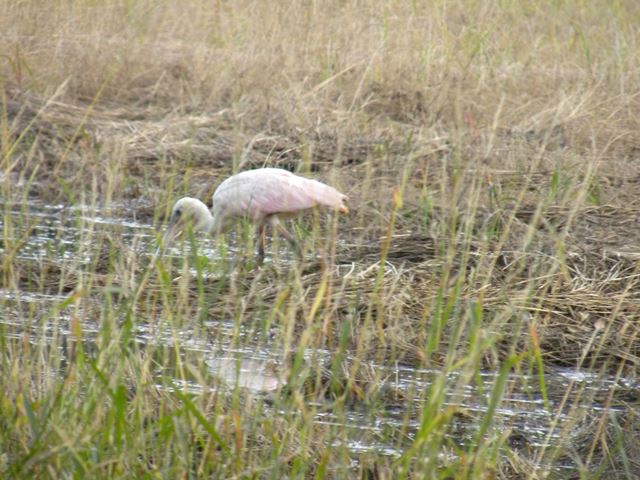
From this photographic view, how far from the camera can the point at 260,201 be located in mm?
5492

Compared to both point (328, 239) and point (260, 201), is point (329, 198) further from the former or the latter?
point (328, 239)

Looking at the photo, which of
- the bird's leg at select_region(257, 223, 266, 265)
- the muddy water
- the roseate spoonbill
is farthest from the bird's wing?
the muddy water

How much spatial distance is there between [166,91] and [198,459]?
5.81 meters

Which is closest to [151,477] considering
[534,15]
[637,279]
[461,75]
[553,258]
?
Answer: [553,258]

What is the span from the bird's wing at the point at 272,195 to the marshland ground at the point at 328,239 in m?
0.16

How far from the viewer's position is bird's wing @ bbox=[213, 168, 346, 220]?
5480mm

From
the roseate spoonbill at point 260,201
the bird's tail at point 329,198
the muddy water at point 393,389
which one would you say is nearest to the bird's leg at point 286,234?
the roseate spoonbill at point 260,201

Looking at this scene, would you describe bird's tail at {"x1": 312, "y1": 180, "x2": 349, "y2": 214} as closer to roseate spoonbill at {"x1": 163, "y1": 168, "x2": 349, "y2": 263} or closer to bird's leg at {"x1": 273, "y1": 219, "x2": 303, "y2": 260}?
roseate spoonbill at {"x1": 163, "y1": 168, "x2": 349, "y2": 263}

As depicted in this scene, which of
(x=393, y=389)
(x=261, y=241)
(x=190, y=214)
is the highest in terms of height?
(x=190, y=214)

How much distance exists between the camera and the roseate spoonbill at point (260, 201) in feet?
18.0

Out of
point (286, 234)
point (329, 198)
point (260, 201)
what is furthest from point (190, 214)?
point (329, 198)

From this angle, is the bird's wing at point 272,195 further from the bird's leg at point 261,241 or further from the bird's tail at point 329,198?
the bird's leg at point 261,241

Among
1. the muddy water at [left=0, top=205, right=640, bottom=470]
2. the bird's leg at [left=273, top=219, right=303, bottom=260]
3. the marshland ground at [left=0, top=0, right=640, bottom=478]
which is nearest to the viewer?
the marshland ground at [left=0, top=0, right=640, bottom=478]

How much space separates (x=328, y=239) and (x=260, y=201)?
1273mm
